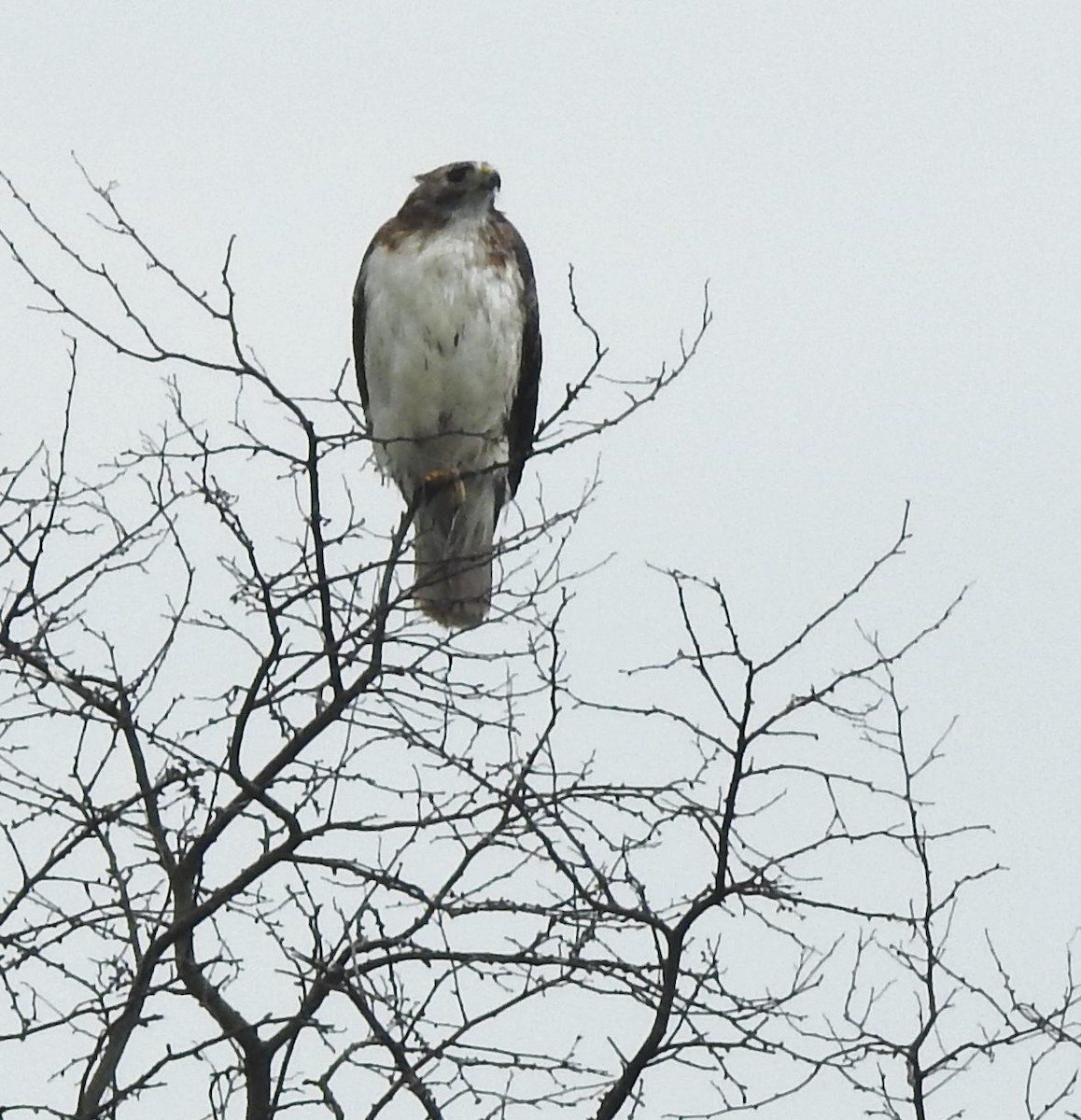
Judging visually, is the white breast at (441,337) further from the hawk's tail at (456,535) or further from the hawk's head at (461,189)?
the hawk's tail at (456,535)

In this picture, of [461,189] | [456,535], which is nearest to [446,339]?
[461,189]

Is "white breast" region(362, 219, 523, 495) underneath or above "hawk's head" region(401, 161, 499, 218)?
underneath

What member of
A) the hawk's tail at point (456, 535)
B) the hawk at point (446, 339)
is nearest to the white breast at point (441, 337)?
the hawk at point (446, 339)

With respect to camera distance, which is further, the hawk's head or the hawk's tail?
the hawk's tail

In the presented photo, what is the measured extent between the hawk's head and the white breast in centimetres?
6

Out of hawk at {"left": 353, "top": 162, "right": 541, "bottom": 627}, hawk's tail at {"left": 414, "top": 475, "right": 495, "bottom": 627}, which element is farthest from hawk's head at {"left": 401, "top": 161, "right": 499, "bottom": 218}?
hawk's tail at {"left": 414, "top": 475, "right": 495, "bottom": 627}

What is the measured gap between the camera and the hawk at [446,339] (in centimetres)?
783

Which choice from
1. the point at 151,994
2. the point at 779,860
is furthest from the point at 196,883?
the point at 779,860

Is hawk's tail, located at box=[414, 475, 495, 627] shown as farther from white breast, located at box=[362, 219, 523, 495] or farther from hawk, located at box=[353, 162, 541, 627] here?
white breast, located at box=[362, 219, 523, 495]

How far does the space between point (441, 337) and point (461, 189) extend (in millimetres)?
526

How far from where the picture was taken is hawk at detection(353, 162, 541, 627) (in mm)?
7832

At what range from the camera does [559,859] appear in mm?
5641

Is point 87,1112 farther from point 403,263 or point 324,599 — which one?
point 403,263

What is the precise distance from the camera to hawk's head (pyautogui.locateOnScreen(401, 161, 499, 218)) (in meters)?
7.91
